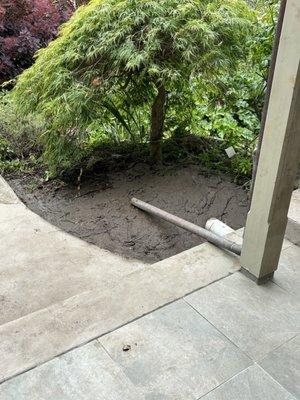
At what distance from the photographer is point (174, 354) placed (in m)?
1.50

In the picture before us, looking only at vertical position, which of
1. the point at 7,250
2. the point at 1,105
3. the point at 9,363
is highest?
the point at 1,105

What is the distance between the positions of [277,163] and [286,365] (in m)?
A: 0.76

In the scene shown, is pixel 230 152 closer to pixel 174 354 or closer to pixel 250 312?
pixel 250 312

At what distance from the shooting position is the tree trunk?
10.9ft

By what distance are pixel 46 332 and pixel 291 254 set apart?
128 centimetres

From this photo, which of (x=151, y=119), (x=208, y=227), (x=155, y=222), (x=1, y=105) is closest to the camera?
(x=208, y=227)

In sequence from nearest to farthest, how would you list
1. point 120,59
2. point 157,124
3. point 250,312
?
1. point 250,312
2. point 120,59
3. point 157,124

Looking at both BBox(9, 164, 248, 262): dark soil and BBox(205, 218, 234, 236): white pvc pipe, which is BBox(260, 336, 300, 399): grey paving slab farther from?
BBox(9, 164, 248, 262): dark soil

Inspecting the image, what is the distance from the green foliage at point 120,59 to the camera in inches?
108

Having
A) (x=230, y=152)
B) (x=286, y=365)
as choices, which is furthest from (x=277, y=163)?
(x=230, y=152)

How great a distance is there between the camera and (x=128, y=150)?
3711 mm

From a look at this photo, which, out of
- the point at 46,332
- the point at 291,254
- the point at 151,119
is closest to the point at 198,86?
the point at 151,119

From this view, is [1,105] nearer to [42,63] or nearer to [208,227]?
[42,63]

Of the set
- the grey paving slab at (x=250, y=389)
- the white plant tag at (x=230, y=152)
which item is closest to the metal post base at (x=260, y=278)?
the grey paving slab at (x=250, y=389)
